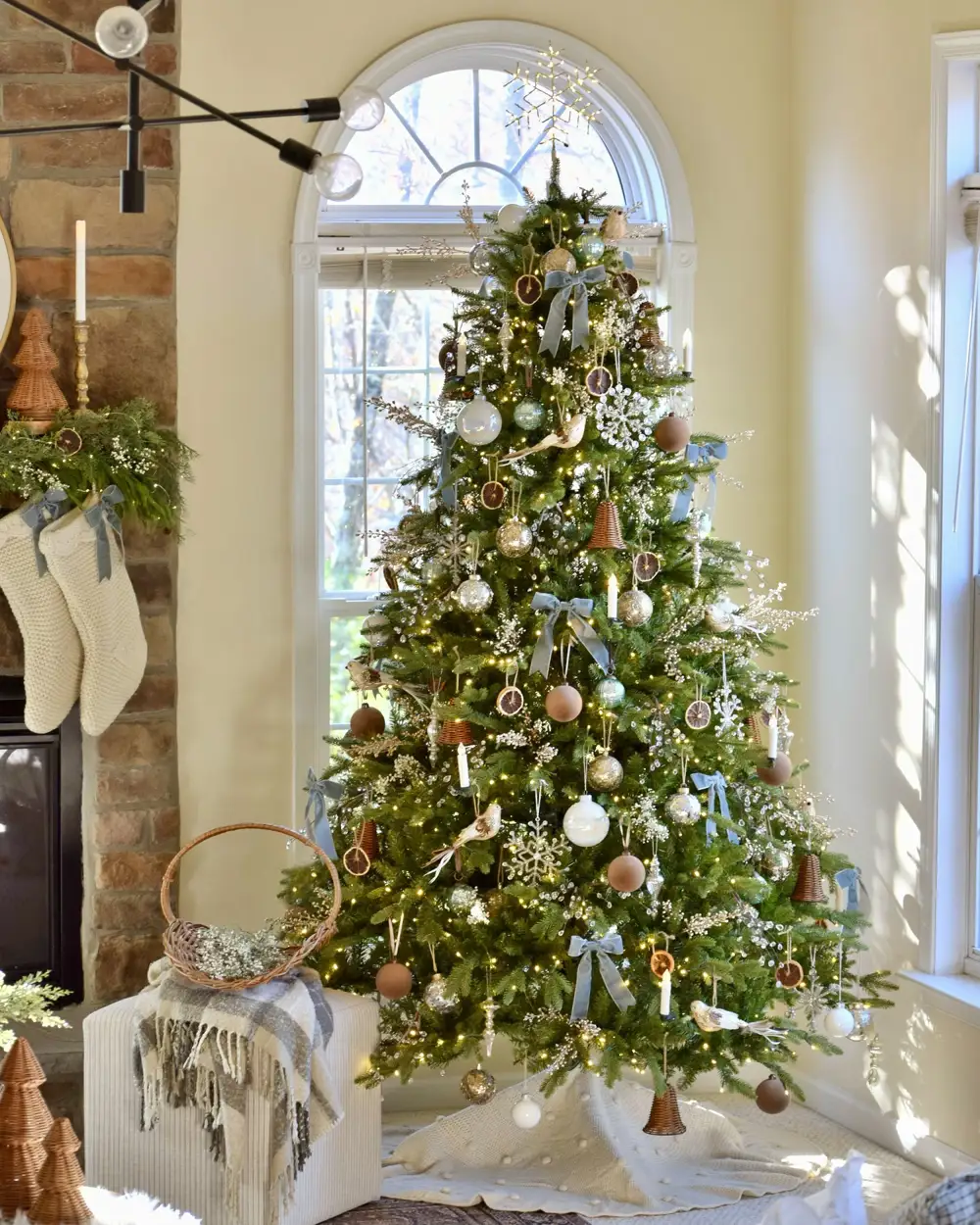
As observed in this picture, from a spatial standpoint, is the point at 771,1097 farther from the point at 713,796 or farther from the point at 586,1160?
the point at 713,796

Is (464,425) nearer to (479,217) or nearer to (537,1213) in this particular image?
(479,217)

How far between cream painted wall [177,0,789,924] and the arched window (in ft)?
0.21

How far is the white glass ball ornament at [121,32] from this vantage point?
5.00 feet

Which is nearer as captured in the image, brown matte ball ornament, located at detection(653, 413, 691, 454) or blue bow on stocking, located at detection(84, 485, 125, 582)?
Result: brown matte ball ornament, located at detection(653, 413, 691, 454)

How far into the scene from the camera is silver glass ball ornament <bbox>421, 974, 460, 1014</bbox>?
2.65m

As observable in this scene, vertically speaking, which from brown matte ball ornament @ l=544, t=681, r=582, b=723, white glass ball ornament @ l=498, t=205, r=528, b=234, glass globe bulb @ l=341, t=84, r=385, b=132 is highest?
white glass ball ornament @ l=498, t=205, r=528, b=234

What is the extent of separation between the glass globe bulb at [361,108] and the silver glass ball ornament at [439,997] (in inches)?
64.8

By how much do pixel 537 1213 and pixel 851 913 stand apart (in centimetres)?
92

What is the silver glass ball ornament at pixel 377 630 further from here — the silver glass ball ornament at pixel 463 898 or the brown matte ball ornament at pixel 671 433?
the brown matte ball ornament at pixel 671 433

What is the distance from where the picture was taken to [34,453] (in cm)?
305

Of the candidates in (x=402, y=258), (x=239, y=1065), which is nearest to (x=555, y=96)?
(x=402, y=258)

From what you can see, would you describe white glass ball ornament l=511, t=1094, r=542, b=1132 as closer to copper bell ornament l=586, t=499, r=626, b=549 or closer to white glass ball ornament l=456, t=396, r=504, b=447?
copper bell ornament l=586, t=499, r=626, b=549

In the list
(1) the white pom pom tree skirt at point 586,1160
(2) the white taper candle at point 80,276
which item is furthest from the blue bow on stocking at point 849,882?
(2) the white taper candle at point 80,276

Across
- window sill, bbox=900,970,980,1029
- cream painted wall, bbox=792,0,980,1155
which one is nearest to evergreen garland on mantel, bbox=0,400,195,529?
cream painted wall, bbox=792,0,980,1155
